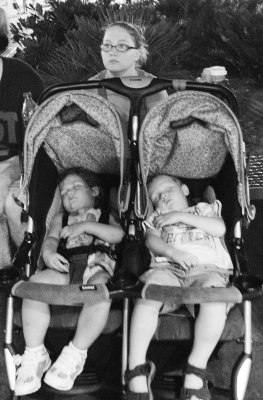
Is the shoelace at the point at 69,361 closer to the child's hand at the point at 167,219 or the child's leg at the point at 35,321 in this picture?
the child's leg at the point at 35,321

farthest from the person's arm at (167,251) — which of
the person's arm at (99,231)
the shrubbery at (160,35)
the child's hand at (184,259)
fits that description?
the shrubbery at (160,35)

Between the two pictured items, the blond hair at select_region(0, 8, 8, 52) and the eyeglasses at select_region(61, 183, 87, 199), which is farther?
the blond hair at select_region(0, 8, 8, 52)

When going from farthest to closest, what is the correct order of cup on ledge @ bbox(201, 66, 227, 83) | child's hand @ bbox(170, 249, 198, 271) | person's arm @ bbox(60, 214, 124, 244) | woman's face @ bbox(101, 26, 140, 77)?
cup on ledge @ bbox(201, 66, 227, 83)
woman's face @ bbox(101, 26, 140, 77)
person's arm @ bbox(60, 214, 124, 244)
child's hand @ bbox(170, 249, 198, 271)

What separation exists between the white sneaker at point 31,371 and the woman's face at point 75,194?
0.62 meters

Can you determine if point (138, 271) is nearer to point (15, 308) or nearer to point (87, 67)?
point (15, 308)

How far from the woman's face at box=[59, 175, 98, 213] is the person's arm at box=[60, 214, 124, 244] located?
12 cm

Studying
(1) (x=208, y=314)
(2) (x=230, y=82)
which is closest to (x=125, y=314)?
(1) (x=208, y=314)

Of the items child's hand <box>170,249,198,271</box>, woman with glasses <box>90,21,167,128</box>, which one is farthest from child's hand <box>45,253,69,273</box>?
woman with glasses <box>90,21,167,128</box>

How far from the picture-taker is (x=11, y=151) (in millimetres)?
2914

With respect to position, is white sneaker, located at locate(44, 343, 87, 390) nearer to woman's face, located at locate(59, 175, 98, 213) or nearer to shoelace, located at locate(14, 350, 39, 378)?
shoelace, located at locate(14, 350, 39, 378)

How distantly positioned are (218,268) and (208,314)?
0.26 meters

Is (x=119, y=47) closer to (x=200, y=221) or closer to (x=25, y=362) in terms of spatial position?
(x=200, y=221)

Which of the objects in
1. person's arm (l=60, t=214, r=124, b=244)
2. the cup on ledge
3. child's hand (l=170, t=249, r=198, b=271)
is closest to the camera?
child's hand (l=170, t=249, r=198, b=271)

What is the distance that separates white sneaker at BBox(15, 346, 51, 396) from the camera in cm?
208
